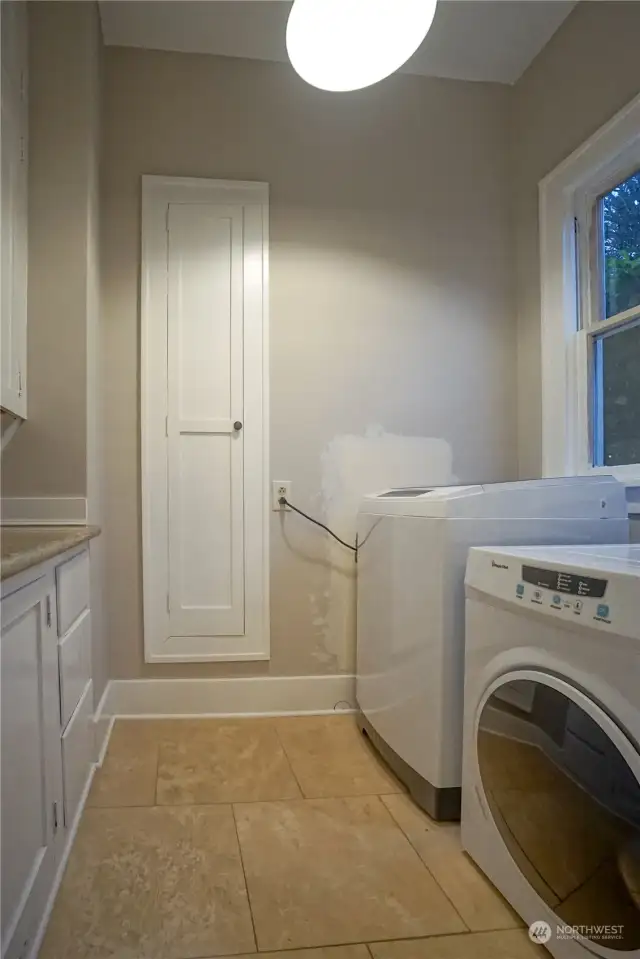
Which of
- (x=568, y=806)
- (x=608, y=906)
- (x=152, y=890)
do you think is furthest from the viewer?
(x=152, y=890)

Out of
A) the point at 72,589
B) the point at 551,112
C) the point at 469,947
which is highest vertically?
the point at 551,112

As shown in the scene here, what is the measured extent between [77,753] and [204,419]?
1.29 meters

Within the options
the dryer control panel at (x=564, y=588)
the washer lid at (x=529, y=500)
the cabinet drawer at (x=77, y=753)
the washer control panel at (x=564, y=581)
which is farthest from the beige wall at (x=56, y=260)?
the washer control panel at (x=564, y=581)

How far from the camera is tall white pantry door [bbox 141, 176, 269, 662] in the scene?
2.60 m

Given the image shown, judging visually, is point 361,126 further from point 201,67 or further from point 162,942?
point 162,942

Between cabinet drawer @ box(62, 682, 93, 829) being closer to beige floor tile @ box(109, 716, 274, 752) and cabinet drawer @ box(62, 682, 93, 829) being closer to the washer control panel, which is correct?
beige floor tile @ box(109, 716, 274, 752)

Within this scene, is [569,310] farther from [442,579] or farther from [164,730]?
[164,730]

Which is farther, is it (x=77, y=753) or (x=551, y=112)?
(x=551, y=112)

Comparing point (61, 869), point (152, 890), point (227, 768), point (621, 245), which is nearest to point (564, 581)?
point (152, 890)

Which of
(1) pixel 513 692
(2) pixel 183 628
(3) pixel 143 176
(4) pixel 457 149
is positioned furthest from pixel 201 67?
(1) pixel 513 692

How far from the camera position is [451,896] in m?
1.47

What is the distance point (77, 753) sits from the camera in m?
1.75

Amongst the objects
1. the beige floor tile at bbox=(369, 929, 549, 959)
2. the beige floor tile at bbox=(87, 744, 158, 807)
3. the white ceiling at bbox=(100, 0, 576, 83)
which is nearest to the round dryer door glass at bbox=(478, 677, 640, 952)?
the beige floor tile at bbox=(369, 929, 549, 959)

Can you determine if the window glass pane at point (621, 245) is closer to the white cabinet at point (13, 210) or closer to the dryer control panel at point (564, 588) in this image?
the dryer control panel at point (564, 588)
